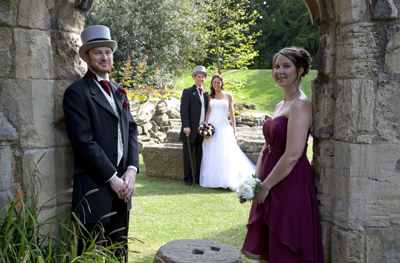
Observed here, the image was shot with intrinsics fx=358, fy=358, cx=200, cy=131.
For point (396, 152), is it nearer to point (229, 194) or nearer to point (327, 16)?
point (327, 16)

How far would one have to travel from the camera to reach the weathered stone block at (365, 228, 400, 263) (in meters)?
2.59

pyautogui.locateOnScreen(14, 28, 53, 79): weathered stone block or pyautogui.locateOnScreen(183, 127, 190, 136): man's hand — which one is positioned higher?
pyautogui.locateOnScreen(14, 28, 53, 79): weathered stone block

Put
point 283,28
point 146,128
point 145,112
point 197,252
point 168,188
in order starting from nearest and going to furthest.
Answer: point 197,252, point 168,188, point 146,128, point 145,112, point 283,28

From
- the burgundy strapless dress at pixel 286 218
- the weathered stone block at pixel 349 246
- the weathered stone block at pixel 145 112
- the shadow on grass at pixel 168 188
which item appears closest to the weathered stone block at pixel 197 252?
the burgundy strapless dress at pixel 286 218

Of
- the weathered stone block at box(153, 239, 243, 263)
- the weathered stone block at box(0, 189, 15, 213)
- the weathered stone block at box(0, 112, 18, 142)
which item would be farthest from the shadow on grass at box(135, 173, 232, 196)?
the weathered stone block at box(0, 112, 18, 142)

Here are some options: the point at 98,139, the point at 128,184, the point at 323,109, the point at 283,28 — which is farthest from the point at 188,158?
the point at 283,28

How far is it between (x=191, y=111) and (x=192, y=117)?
0.13 metres

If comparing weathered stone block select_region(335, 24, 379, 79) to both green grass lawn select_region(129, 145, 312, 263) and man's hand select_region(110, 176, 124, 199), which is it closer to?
man's hand select_region(110, 176, 124, 199)

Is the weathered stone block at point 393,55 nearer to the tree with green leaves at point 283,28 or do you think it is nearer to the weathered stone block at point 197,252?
the weathered stone block at point 197,252

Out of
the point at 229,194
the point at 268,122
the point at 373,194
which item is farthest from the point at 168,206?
the point at 373,194

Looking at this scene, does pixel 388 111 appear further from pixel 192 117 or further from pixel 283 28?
pixel 283 28

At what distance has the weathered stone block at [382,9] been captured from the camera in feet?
8.20

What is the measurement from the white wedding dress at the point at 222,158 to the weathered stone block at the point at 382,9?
14.1 feet

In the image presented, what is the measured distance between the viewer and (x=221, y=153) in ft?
22.0
